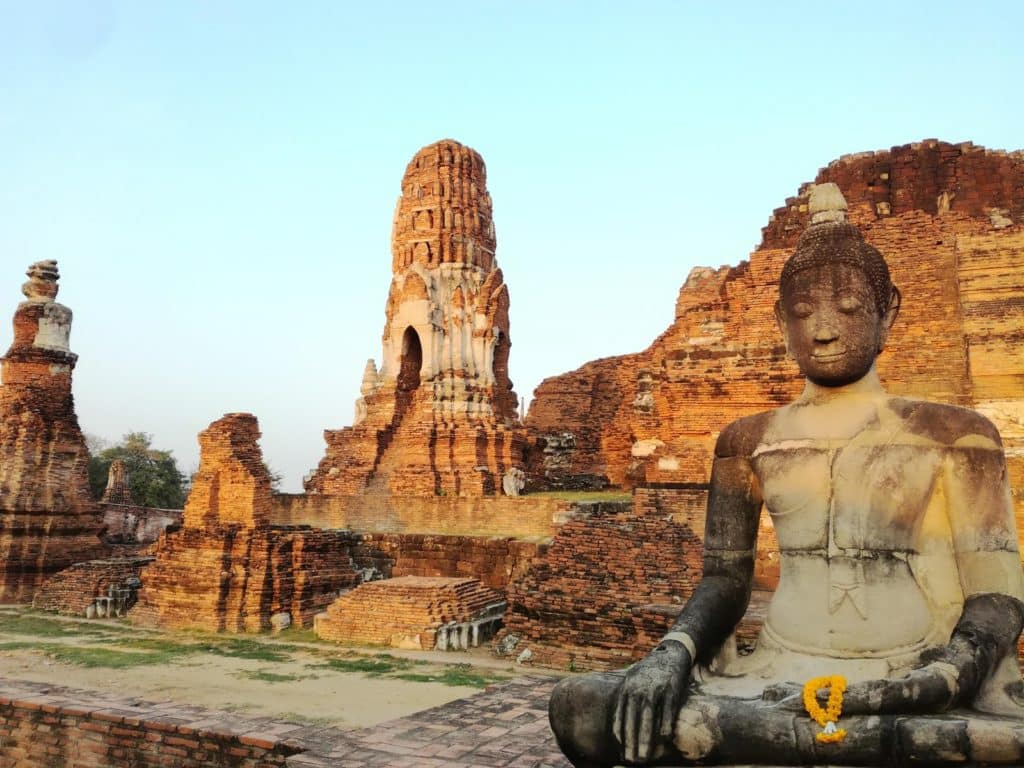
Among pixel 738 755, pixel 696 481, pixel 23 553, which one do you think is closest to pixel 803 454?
pixel 738 755

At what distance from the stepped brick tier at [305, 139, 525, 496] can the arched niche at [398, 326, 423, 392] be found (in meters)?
0.02

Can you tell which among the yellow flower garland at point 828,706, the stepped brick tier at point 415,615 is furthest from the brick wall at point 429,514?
the yellow flower garland at point 828,706

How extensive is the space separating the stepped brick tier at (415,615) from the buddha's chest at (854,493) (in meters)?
7.68

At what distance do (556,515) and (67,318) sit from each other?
36.1ft

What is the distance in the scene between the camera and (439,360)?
18594mm

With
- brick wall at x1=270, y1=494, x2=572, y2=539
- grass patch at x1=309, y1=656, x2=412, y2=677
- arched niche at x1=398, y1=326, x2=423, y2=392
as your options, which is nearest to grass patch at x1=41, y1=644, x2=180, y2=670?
grass patch at x1=309, y1=656, x2=412, y2=677

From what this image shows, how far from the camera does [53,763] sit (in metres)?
5.97

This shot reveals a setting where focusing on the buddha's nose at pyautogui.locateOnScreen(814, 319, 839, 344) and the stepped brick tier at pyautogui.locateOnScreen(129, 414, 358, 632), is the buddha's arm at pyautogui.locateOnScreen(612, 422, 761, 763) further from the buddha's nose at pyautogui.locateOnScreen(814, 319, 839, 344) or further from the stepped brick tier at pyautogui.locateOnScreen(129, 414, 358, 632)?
the stepped brick tier at pyautogui.locateOnScreen(129, 414, 358, 632)

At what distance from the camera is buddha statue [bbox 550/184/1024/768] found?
8.39ft

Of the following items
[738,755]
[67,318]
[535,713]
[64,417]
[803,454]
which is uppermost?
[67,318]

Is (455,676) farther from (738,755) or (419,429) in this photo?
(419,429)

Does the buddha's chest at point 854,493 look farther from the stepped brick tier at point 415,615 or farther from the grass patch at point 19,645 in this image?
the grass patch at point 19,645

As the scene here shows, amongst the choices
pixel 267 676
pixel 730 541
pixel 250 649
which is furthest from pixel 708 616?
pixel 250 649

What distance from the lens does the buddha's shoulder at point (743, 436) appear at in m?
3.46
